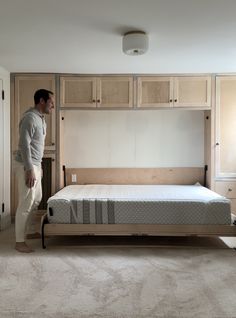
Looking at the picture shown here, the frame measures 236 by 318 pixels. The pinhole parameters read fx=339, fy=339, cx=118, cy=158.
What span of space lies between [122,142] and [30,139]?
168 centimetres

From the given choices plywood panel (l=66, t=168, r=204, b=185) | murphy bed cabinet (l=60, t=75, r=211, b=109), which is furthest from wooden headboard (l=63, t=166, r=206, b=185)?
murphy bed cabinet (l=60, t=75, r=211, b=109)

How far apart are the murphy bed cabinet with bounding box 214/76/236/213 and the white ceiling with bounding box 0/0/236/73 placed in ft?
0.84

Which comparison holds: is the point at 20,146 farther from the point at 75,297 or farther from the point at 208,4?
the point at 208,4

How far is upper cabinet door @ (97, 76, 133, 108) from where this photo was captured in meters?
4.33

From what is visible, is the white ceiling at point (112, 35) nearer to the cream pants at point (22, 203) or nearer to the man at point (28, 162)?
the man at point (28, 162)

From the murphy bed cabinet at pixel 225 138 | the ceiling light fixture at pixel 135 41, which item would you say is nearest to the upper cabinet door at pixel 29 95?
the ceiling light fixture at pixel 135 41

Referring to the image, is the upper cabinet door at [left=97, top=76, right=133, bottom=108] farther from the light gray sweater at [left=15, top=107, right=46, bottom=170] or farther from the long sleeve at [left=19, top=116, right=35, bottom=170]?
the long sleeve at [left=19, top=116, right=35, bottom=170]

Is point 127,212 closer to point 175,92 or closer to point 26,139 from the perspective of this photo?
point 26,139

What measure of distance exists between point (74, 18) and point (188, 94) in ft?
7.19

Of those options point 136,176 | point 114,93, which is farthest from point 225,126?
point 114,93

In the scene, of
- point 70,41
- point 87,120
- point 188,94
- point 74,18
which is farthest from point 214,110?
point 74,18

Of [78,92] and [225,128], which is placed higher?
[78,92]

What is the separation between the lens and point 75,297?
2256 millimetres

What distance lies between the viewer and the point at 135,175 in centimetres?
464
